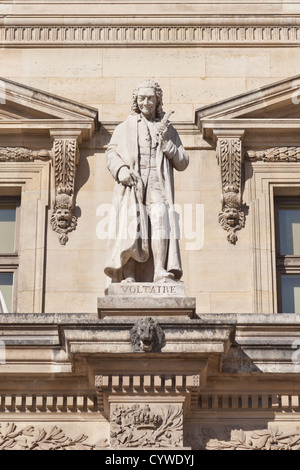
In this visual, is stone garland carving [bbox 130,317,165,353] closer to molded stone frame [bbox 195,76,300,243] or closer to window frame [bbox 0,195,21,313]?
window frame [bbox 0,195,21,313]

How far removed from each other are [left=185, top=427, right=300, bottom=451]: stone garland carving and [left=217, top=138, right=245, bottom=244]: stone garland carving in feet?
12.3

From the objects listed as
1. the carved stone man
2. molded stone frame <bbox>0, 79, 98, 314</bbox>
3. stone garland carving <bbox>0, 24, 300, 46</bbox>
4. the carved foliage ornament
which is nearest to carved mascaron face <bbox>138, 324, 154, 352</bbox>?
the carved stone man

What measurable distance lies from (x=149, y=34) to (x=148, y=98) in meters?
3.63

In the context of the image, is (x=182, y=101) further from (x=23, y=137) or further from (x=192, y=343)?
(x=192, y=343)

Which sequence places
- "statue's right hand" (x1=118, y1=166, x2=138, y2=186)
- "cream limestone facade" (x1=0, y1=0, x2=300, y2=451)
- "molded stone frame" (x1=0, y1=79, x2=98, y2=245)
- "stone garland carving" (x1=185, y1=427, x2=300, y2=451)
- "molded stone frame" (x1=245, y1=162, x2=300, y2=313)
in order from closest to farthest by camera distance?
"cream limestone facade" (x1=0, y1=0, x2=300, y2=451) → "stone garland carving" (x1=185, y1=427, x2=300, y2=451) → "statue's right hand" (x1=118, y1=166, x2=138, y2=186) → "molded stone frame" (x1=245, y1=162, x2=300, y2=313) → "molded stone frame" (x1=0, y1=79, x2=98, y2=245)

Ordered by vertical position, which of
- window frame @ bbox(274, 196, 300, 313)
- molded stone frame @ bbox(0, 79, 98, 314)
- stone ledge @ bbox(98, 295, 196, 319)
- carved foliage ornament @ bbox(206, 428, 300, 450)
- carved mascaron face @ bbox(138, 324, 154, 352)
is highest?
molded stone frame @ bbox(0, 79, 98, 314)

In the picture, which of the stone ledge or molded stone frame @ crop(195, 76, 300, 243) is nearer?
the stone ledge

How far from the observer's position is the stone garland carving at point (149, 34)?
80.9ft

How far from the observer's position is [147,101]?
69.8 ft

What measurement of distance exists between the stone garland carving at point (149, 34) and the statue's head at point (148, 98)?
3.37 meters

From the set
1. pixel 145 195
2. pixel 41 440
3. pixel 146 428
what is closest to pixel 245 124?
pixel 145 195

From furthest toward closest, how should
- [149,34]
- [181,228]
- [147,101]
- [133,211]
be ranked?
[149,34] → [181,228] → [147,101] → [133,211]

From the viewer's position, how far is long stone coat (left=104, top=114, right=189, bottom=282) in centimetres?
2048

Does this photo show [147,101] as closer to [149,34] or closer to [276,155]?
[276,155]
